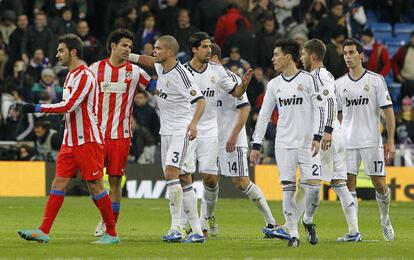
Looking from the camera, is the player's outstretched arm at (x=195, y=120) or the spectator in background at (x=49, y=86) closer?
the player's outstretched arm at (x=195, y=120)

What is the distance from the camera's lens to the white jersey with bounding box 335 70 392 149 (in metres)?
15.9

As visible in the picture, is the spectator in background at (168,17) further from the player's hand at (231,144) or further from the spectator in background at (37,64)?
the player's hand at (231,144)

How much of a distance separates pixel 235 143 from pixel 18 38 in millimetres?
12471

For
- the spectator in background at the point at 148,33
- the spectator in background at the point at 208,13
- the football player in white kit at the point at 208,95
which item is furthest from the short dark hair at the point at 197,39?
the spectator in background at the point at 208,13

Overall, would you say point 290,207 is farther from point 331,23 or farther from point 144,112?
point 331,23

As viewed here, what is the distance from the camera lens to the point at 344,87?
52.7 feet

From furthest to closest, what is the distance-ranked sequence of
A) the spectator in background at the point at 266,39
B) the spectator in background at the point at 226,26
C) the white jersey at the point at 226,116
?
the spectator in background at the point at 226,26
the spectator in background at the point at 266,39
the white jersey at the point at 226,116

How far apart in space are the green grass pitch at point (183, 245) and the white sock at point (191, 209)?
24 cm

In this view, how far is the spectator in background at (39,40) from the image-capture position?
27.4 m

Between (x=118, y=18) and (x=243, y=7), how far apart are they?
3.85 meters

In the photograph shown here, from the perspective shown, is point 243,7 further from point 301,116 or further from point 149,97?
point 301,116

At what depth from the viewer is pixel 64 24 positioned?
27.9m

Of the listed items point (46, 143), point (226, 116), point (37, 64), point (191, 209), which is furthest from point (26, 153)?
point (191, 209)

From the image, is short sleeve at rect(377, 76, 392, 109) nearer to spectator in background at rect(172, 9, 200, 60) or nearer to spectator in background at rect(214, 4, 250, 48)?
spectator in background at rect(172, 9, 200, 60)
